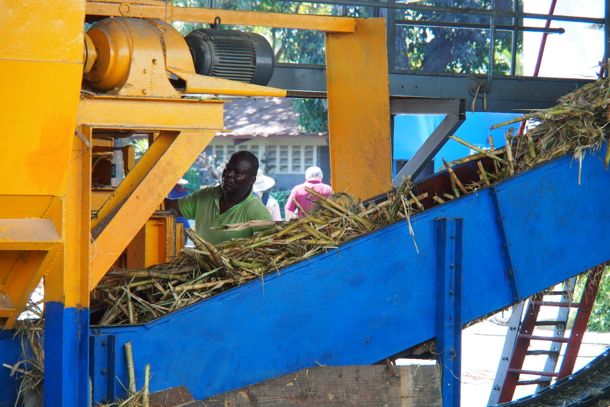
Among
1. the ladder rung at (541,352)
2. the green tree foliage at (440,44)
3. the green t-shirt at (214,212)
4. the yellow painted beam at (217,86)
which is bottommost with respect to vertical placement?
the ladder rung at (541,352)

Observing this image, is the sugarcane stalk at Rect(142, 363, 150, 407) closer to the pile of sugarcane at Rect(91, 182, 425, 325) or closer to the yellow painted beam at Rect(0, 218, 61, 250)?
the pile of sugarcane at Rect(91, 182, 425, 325)

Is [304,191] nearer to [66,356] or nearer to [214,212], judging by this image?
[214,212]

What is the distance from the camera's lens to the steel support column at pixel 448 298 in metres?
4.68

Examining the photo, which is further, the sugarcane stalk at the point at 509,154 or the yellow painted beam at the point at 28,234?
the sugarcane stalk at the point at 509,154

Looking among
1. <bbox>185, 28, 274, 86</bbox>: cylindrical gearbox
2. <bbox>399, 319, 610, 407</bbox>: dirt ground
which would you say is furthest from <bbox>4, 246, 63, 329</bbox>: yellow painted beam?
<bbox>399, 319, 610, 407</bbox>: dirt ground

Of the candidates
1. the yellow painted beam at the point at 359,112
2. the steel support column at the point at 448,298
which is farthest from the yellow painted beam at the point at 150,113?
the yellow painted beam at the point at 359,112

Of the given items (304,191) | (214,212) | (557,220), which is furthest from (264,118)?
(557,220)

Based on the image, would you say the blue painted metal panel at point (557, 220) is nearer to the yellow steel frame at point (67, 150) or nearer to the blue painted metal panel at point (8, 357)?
the yellow steel frame at point (67, 150)

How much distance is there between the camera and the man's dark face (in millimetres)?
6324

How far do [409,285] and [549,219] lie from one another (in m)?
0.83

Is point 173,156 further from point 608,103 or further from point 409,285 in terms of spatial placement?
point 608,103

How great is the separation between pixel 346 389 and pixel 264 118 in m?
23.7

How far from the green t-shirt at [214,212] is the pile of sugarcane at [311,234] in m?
1.19

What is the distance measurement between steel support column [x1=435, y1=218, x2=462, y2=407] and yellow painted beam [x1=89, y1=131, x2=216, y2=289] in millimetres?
1285
